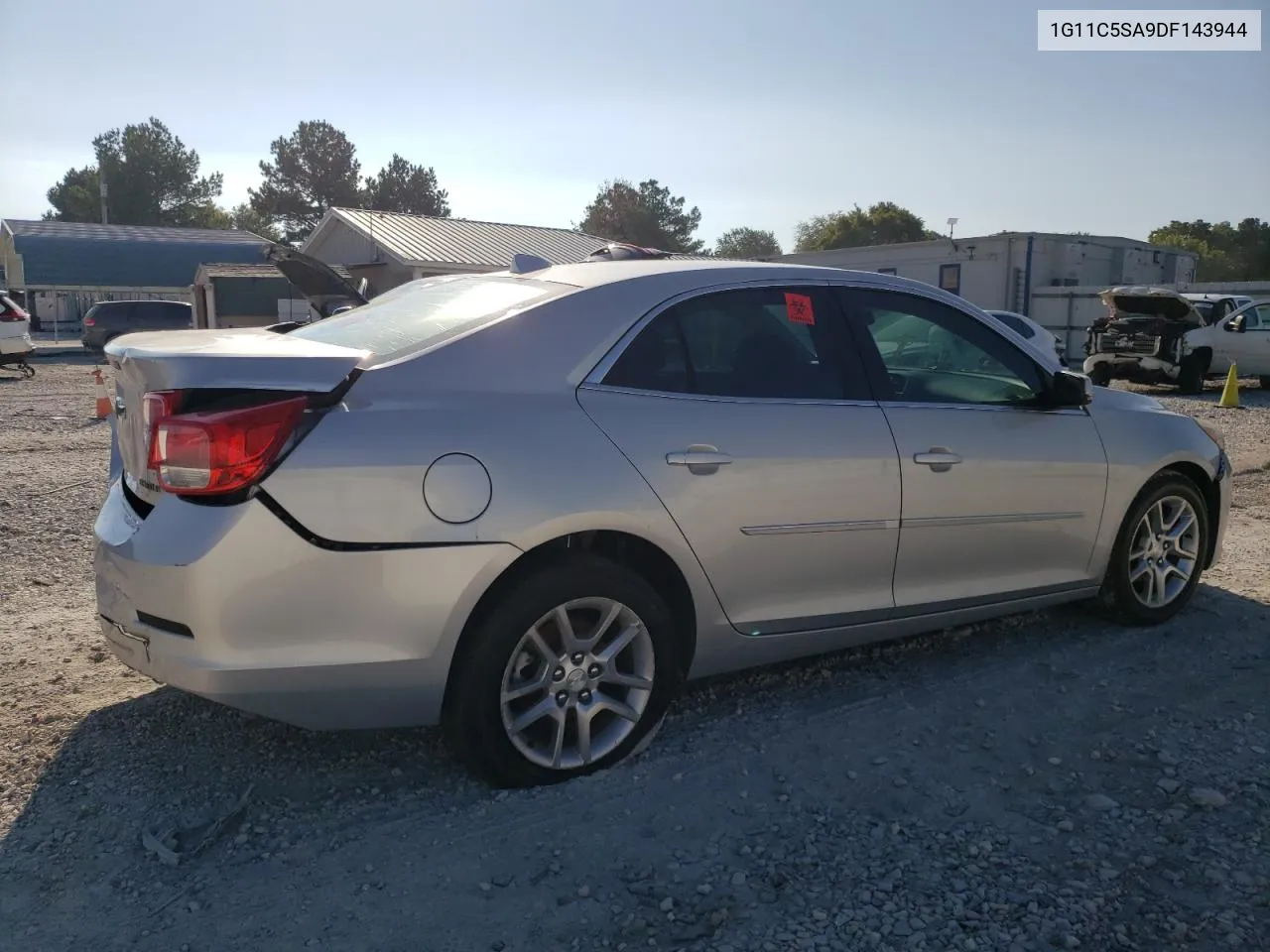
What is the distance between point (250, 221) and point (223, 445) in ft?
Result: 304

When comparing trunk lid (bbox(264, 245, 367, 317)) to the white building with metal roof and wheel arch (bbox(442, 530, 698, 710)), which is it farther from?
the white building with metal roof

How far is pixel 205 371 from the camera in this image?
9.22 feet

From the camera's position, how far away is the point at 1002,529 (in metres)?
4.11

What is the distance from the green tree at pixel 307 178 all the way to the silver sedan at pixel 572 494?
76921 millimetres

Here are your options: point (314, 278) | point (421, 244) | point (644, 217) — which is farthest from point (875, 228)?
point (314, 278)

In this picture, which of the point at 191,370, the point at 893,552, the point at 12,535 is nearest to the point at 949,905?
the point at 893,552

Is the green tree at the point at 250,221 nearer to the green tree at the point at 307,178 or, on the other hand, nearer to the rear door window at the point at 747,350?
the green tree at the point at 307,178

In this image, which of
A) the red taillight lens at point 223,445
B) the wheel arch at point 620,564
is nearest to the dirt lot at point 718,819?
the wheel arch at point 620,564

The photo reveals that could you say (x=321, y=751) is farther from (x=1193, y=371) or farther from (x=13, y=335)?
(x=13, y=335)

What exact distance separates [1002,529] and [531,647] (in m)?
2.03

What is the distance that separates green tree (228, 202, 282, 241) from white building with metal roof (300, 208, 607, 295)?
4784 cm

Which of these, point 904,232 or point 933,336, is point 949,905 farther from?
Answer: point 904,232

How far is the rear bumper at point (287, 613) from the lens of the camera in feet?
9.02

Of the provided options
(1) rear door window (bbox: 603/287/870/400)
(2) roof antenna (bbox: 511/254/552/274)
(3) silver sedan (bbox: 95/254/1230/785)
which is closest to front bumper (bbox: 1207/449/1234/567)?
(3) silver sedan (bbox: 95/254/1230/785)
